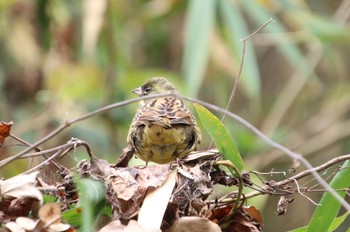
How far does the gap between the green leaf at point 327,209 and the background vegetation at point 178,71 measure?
251 centimetres

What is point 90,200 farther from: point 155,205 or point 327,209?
point 327,209

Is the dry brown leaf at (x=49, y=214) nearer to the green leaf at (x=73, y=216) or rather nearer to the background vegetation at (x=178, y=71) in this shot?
the green leaf at (x=73, y=216)

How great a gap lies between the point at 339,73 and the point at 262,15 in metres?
2.11

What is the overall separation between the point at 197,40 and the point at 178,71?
2580mm

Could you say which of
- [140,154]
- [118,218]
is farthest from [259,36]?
[118,218]

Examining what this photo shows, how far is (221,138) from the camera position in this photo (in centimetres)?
247

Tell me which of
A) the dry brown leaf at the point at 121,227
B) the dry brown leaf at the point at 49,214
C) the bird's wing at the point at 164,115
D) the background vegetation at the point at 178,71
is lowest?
the background vegetation at the point at 178,71

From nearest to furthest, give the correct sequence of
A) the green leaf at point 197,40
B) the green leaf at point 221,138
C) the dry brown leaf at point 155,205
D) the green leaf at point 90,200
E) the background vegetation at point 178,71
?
the green leaf at point 90,200, the dry brown leaf at point 155,205, the green leaf at point 221,138, the green leaf at point 197,40, the background vegetation at point 178,71

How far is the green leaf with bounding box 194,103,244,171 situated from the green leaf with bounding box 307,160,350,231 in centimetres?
24

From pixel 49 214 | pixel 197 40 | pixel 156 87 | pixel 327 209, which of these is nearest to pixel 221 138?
pixel 327 209

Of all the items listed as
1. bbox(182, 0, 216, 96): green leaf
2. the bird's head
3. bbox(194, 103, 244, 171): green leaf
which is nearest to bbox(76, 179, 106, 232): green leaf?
bbox(194, 103, 244, 171): green leaf

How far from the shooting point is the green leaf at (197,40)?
16.4 feet

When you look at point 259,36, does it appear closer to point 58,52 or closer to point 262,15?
point 262,15

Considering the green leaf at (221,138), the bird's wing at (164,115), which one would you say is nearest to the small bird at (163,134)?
the bird's wing at (164,115)
